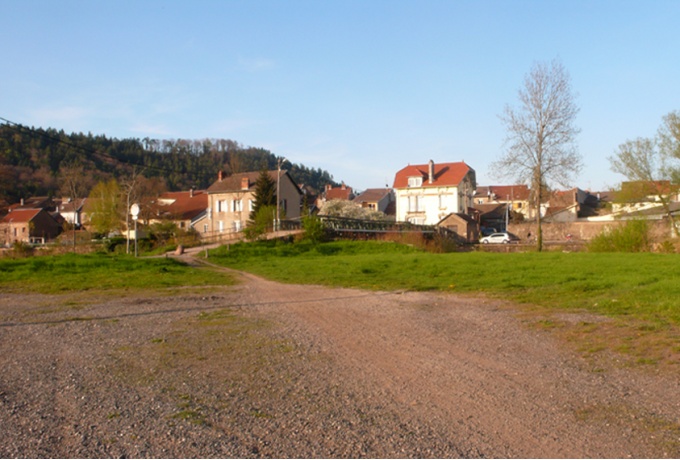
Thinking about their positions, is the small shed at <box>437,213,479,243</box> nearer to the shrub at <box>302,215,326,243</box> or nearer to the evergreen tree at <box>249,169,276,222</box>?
the evergreen tree at <box>249,169,276,222</box>

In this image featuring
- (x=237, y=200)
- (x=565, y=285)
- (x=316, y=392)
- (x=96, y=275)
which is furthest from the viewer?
(x=237, y=200)

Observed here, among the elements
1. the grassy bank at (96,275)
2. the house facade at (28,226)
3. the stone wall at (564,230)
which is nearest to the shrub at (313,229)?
the grassy bank at (96,275)

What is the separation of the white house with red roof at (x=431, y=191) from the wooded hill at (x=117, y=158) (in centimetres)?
3770

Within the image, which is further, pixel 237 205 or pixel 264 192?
pixel 237 205

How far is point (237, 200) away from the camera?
67.9 meters

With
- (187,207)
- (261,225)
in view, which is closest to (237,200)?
(187,207)

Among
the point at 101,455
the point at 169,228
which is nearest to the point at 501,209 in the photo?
the point at 169,228

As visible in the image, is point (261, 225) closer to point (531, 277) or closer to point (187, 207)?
point (531, 277)

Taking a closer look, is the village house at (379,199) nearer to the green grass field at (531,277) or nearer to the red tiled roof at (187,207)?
the red tiled roof at (187,207)

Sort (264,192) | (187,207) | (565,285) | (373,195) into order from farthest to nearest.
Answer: (373,195) < (187,207) < (264,192) < (565,285)

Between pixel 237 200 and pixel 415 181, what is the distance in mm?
22002

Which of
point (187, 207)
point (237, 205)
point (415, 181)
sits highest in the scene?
point (415, 181)

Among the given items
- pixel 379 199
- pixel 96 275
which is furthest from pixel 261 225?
pixel 379 199

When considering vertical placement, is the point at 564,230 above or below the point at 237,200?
below
